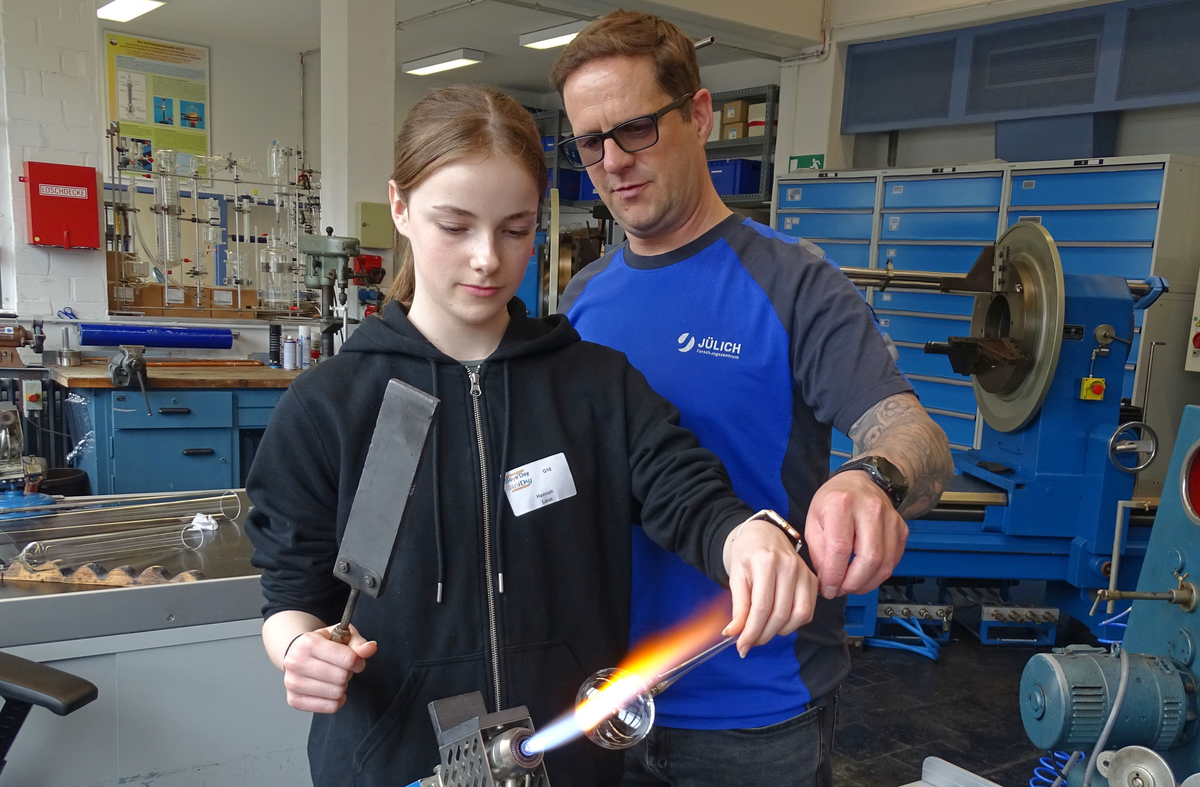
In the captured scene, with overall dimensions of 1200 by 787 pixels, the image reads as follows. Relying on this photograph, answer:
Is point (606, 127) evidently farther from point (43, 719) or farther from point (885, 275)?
point (885, 275)

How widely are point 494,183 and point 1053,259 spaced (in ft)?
8.60

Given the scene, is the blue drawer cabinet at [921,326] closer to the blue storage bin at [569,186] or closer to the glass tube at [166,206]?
the blue storage bin at [569,186]

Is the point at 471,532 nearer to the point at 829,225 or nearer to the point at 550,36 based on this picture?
the point at 829,225

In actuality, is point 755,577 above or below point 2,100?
below

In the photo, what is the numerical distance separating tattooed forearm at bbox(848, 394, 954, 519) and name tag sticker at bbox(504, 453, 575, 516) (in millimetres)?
303

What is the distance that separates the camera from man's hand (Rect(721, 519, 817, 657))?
0.63m

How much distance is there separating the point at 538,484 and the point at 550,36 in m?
6.65

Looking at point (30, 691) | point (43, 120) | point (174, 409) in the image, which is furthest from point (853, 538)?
point (43, 120)

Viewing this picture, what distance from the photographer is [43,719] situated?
4.52ft

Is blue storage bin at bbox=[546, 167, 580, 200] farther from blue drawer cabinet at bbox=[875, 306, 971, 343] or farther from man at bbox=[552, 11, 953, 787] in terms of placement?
man at bbox=[552, 11, 953, 787]

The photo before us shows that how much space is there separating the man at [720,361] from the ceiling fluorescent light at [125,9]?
6473 millimetres

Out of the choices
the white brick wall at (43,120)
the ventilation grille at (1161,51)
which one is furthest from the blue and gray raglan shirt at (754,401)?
the ventilation grille at (1161,51)

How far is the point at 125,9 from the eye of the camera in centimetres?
625

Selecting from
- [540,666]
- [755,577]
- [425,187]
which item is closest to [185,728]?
[540,666]
